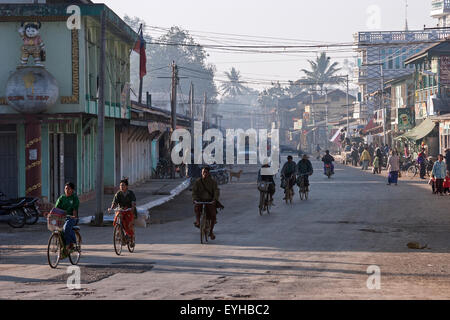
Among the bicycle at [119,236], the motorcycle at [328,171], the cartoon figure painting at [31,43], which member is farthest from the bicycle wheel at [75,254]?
the motorcycle at [328,171]

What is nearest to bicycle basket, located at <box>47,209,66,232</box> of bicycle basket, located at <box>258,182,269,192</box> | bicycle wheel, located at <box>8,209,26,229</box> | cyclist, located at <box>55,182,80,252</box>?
cyclist, located at <box>55,182,80,252</box>

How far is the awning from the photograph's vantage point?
51625mm

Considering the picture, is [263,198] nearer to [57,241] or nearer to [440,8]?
[57,241]

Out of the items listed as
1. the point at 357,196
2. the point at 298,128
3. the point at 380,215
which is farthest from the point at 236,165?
the point at 298,128

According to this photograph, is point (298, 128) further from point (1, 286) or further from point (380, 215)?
point (1, 286)

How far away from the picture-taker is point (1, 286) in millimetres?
11234

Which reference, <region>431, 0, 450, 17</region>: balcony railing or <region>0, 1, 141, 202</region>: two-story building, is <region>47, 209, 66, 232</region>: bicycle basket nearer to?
<region>0, 1, 141, 202</region>: two-story building

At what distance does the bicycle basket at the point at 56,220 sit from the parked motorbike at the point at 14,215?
7.89m

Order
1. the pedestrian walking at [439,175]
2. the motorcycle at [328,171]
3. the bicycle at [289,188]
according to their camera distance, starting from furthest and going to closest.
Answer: the motorcycle at [328,171] → the pedestrian walking at [439,175] → the bicycle at [289,188]

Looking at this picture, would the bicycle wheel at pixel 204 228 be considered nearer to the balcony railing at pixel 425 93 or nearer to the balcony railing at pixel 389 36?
the balcony railing at pixel 425 93

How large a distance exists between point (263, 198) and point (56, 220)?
1089 cm

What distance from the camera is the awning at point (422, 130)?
51625mm

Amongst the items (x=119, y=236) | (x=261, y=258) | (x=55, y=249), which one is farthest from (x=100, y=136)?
(x=261, y=258)
